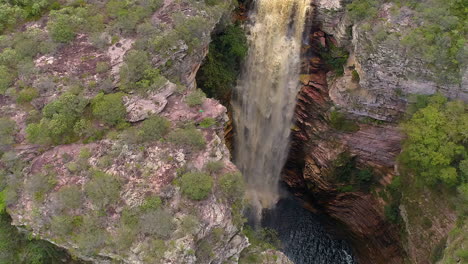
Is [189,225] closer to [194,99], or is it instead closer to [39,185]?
[194,99]

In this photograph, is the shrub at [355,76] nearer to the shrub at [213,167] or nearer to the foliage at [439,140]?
the foliage at [439,140]

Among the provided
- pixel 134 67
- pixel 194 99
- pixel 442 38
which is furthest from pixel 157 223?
pixel 442 38

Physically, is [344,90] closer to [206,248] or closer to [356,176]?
[356,176]

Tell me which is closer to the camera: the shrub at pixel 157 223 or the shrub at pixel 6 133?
the shrub at pixel 157 223

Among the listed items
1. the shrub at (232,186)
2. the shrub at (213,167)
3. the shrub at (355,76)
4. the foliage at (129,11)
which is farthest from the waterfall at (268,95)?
the shrub at (232,186)

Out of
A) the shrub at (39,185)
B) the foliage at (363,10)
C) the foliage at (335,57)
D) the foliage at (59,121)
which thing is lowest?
the shrub at (39,185)

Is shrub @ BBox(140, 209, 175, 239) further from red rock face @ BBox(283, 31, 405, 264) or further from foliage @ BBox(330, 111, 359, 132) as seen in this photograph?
red rock face @ BBox(283, 31, 405, 264)

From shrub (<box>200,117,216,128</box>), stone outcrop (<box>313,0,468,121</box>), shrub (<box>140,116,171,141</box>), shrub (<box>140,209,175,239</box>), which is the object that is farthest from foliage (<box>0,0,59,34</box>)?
stone outcrop (<box>313,0,468,121</box>)
